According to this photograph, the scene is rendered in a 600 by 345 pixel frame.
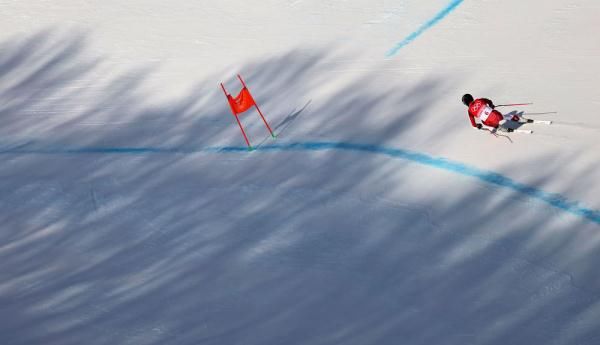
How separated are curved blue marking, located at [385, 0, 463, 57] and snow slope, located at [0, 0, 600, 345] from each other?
0.04 metres

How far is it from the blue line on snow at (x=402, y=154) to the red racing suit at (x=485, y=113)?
55 cm

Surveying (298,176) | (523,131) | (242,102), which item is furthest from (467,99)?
(242,102)

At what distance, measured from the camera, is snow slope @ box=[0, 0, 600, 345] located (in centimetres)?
813

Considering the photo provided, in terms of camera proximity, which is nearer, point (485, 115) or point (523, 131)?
point (485, 115)

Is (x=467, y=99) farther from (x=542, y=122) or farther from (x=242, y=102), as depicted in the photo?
(x=242, y=102)

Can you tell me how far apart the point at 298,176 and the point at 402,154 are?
1107 mm

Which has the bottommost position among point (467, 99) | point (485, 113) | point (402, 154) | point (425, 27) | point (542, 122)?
point (542, 122)

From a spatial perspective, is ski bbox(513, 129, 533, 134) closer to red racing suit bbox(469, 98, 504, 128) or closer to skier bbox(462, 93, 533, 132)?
skier bbox(462, 93, 533, 132)

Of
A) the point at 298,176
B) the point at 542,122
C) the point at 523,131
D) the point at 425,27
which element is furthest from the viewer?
the point at 425,27

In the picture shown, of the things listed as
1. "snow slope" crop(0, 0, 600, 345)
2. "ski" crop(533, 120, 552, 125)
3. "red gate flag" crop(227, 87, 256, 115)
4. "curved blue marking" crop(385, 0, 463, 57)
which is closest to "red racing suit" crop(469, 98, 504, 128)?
"snow slope" crop(0, 0, 600, 345)

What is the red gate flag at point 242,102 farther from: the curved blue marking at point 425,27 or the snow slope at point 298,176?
the curved blue marking at point 425,27

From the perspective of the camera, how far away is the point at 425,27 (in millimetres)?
11492

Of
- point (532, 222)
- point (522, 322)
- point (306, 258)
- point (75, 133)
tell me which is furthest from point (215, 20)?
point (522, 322)

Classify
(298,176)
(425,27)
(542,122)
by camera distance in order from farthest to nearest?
(425,27)
(542,122)
(298,176)
